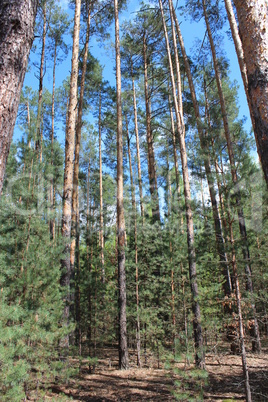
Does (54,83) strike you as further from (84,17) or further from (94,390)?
(94,390)

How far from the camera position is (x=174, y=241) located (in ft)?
26.0

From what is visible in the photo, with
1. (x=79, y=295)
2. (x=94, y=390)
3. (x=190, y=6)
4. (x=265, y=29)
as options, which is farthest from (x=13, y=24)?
(x=190, y=6)

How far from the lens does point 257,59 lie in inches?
95.0

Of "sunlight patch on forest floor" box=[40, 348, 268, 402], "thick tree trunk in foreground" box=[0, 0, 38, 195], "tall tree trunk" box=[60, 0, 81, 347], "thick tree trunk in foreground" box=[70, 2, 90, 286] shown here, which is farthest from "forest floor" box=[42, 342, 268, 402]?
"thick tree trunk in foreground" box=[0, 0, 38, 195]

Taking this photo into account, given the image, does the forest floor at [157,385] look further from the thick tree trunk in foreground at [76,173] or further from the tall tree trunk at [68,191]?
the thick tree trunk in foreground at [76,173]

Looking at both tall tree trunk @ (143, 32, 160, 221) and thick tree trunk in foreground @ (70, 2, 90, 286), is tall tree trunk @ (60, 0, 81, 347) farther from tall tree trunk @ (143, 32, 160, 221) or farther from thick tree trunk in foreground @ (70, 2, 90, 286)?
tall tree trunk @ (143, 32, 160, 221)

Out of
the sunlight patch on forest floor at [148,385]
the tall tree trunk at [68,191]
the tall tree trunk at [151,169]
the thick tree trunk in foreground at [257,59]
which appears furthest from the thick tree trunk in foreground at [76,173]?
the thick tree trunk in foreground at [257,59]

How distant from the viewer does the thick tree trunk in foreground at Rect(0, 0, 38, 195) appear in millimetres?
1646

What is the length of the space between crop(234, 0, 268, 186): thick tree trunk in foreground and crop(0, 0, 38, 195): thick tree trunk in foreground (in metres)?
1.69

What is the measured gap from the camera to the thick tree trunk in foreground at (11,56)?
1646 mm

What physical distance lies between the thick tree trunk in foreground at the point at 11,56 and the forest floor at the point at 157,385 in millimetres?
4067

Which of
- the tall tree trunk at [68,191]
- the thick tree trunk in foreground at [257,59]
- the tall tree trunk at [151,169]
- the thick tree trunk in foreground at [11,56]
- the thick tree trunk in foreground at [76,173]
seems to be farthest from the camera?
the tall tree trunk at [151,169]

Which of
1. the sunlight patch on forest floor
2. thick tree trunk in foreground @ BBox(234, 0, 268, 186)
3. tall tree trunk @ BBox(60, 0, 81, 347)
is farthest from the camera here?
tall tree trunk @ BBox(60, 0, 81, 347)

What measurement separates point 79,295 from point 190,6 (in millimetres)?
9347
